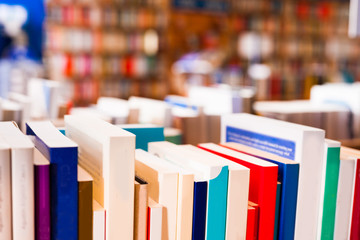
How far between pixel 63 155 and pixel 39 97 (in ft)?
5.19

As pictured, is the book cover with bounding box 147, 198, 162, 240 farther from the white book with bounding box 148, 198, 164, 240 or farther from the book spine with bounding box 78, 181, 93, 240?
the book spine with bounding box 78, 181, 93, 240

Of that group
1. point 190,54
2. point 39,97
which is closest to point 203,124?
point 39,97

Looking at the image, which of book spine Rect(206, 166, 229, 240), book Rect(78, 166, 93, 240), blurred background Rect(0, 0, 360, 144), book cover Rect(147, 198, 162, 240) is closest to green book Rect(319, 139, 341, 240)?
book spine Rect(206, 166, 229, 240)

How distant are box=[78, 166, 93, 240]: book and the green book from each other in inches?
18.6

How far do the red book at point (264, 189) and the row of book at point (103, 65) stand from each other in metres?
5.21

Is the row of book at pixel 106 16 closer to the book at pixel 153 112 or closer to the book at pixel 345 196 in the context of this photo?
the book at pixel 153 112

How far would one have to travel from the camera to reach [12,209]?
744mm

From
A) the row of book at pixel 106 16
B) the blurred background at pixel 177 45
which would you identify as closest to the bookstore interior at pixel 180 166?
the blurred background at pixel 177 45

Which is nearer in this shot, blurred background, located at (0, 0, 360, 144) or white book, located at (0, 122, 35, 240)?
white book, located at (0, 122, 35, 240)

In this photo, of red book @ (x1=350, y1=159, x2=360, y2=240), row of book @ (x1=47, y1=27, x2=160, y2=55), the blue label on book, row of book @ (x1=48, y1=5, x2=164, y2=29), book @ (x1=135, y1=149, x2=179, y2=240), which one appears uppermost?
row of book @ (x1=48, y1=5, x2=164, y2=29)

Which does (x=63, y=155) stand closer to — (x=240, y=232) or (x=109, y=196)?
(x=109, y=196)

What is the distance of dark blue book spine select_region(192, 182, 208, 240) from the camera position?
32.8 inches

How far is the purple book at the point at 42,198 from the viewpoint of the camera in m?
0.75

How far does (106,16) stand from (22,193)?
5.92 meters
